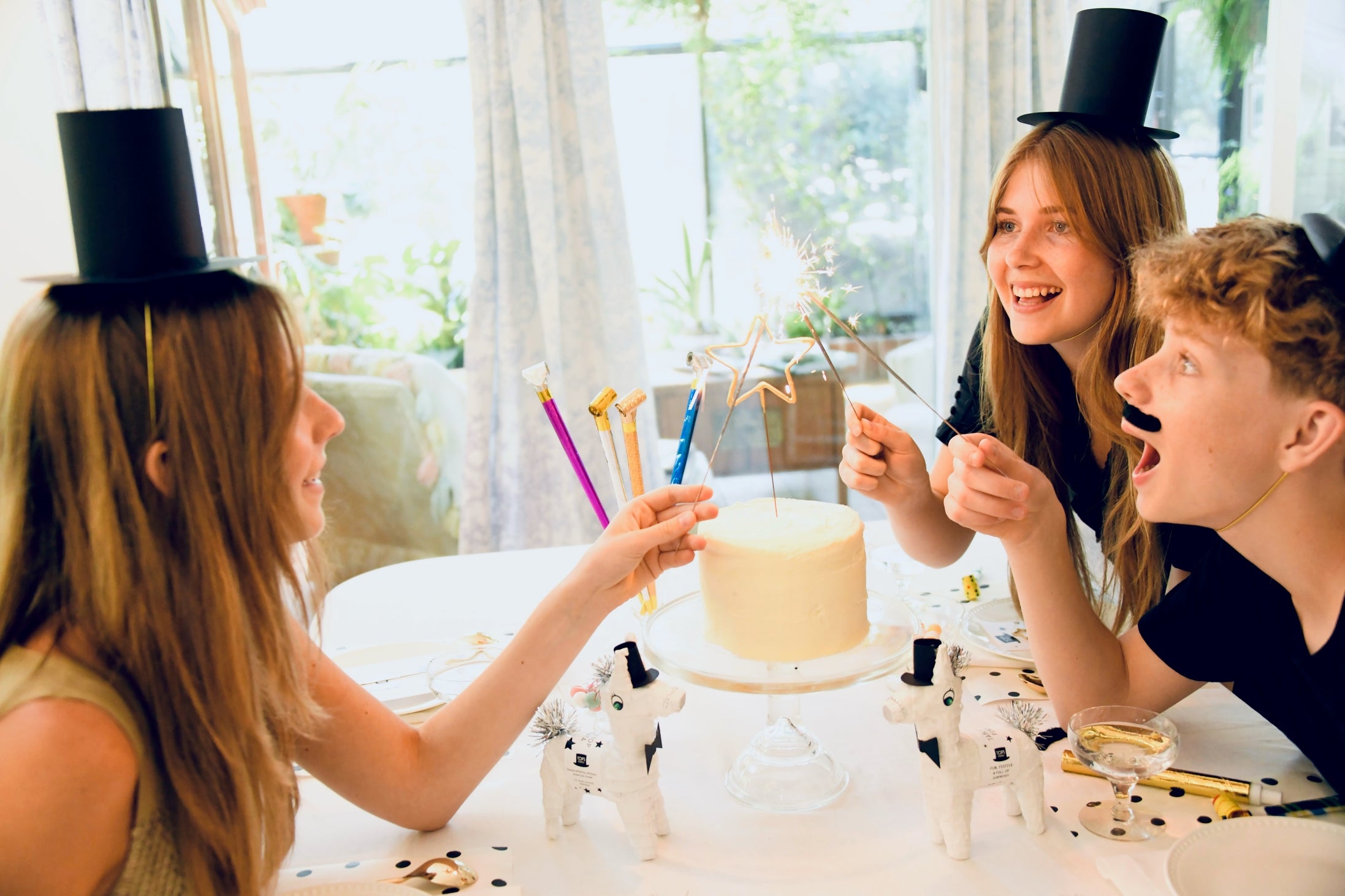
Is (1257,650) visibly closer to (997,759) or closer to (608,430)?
(997,759)

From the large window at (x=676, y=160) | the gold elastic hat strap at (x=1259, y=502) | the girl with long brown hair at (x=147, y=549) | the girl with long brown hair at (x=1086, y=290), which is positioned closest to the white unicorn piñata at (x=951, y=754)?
the gold elastic hat strap at (x=1259, y=502)

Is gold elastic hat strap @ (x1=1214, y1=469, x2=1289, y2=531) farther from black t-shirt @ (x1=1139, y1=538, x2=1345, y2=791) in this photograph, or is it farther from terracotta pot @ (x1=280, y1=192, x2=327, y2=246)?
terracotta pot @ (x1=280, y1=192, x2=327, y2=246)

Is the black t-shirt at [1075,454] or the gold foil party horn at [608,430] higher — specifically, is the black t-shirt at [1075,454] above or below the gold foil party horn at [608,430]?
below

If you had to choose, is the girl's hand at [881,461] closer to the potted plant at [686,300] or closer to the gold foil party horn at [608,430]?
the gold foil party horn at [608,430]

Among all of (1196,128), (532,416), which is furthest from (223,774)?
(1196,128)

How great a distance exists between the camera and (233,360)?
1.08 metres

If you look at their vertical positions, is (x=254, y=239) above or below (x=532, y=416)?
above

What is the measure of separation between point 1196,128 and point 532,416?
310 cm

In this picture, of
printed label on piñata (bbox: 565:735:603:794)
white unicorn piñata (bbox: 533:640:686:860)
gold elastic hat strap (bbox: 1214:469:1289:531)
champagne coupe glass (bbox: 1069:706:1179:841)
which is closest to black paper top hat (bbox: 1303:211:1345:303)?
gold elastic hat strap (bbox: 1214:469:1289:531)

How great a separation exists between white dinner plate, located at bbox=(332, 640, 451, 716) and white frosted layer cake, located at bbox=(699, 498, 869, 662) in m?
0.52

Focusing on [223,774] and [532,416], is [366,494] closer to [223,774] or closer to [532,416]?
[532,416]

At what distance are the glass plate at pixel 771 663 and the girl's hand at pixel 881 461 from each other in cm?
33

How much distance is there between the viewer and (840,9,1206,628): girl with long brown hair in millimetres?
1762

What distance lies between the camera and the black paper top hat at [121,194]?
1059mm
